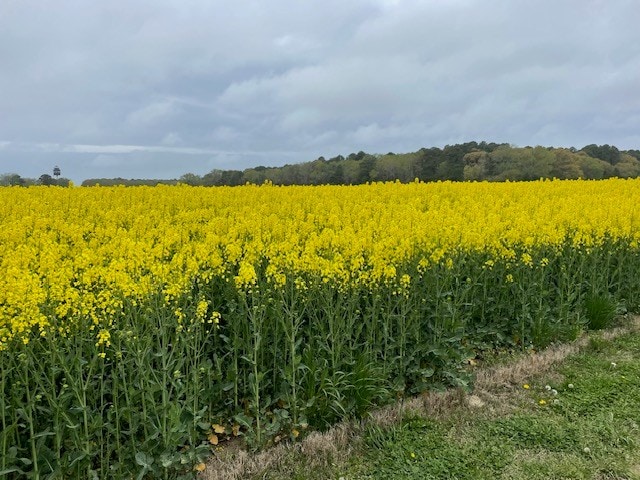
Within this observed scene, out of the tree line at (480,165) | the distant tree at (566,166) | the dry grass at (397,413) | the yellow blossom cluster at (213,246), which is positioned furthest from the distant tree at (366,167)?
the dry grass at (397,413)

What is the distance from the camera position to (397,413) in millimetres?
4422

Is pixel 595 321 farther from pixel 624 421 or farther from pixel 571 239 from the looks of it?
pixel 624 421

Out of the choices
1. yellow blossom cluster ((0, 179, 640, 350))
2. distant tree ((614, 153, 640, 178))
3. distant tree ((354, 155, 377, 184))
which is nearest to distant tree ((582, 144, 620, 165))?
distant tree ((614, 153, 640, 178))

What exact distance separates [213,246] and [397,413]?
237 centimetres

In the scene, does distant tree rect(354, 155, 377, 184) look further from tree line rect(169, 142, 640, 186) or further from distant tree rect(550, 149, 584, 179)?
distant tree rect(550, 149, 584, 179)

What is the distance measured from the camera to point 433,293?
546 centimetres

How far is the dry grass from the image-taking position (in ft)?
12.4

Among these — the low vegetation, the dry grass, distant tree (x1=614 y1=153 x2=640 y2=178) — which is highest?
distant tree (x1=614 y1=153 x2=640 y2=178)

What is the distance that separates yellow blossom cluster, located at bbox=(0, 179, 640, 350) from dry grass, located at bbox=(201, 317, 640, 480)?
1.09m

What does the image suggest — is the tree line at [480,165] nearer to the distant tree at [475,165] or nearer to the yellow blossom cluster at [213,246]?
the distant tree at [475,165]

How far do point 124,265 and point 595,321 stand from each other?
6.36 meters

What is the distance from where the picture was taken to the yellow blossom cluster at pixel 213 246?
3.63m

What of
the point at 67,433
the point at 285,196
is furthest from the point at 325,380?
the point at 285,196

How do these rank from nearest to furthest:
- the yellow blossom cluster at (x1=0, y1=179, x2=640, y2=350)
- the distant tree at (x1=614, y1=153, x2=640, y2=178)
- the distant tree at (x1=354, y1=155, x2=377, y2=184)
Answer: the yellow blossom cluster at (x1=0, y1=179, x2=640, y2=350) → the distant tree at (x1=354, y1=155, x2=377, y2=184) → the distant tree at (x1=614, y1=153, x2=640, y2=178)
